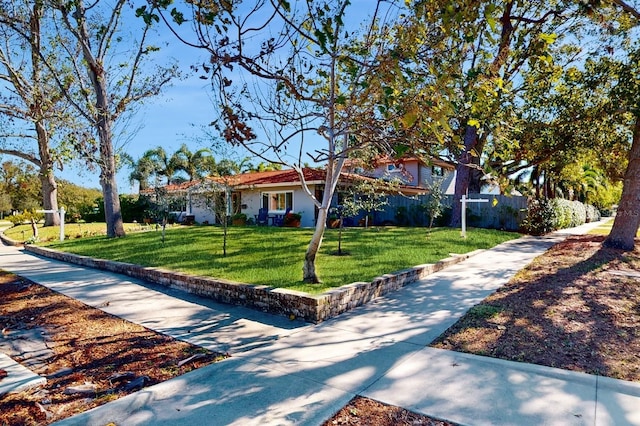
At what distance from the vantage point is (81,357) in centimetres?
450

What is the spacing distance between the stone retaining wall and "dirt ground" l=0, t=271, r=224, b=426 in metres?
1.67

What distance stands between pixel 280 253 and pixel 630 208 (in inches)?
372

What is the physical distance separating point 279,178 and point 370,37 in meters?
17.1

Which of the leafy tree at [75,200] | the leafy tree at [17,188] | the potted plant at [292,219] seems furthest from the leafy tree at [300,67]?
the leafy tree at [17,188]

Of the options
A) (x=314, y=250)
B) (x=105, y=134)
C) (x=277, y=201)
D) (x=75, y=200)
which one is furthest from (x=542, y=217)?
(x=75, y=200)

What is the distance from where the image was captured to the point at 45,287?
315 inches

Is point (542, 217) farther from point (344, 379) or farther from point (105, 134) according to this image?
point (105, 134)

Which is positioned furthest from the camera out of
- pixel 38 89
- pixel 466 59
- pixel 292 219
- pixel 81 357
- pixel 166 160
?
pixel 166 160

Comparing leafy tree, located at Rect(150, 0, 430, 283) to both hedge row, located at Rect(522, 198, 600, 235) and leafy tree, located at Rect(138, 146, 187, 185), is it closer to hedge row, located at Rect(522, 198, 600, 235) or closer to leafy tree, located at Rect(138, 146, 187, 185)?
hedge row, located at Rect(522, 198, 600, 235)

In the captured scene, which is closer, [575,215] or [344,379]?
[344,379]

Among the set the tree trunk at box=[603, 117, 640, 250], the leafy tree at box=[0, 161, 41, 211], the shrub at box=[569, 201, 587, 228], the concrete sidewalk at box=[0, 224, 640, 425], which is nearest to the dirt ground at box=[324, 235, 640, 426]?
the concrete sidewalk at box=[0, 224, 640, 425]

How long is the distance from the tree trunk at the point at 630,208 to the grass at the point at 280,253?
3.84 m

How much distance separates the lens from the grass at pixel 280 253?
26.5ft

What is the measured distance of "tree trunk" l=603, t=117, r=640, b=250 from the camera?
9984 mm
